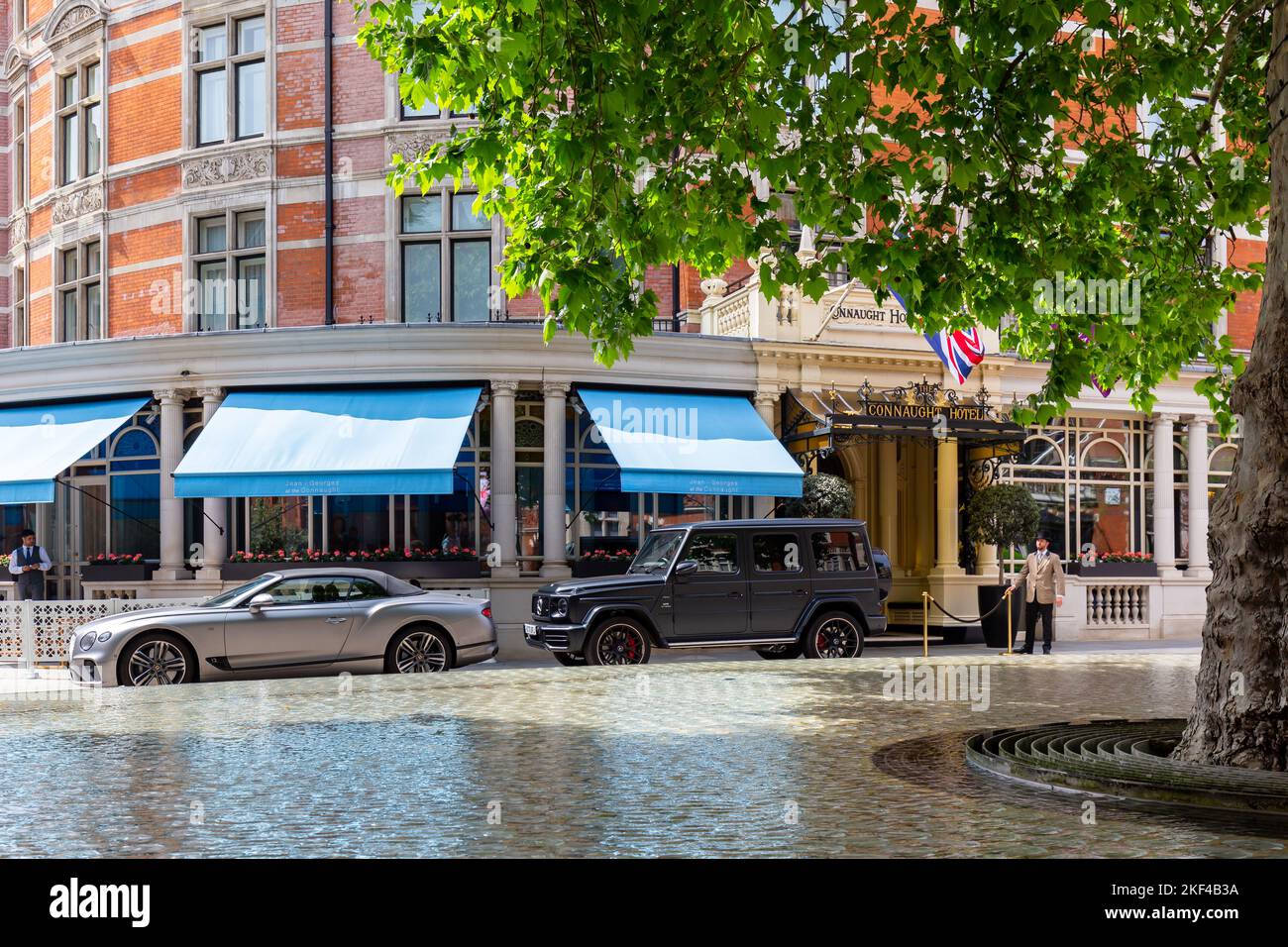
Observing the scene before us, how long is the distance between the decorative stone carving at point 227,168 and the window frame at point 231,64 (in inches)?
10.1

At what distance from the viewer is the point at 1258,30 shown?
1238 centimetres

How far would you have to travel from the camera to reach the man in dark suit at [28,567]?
20.6m

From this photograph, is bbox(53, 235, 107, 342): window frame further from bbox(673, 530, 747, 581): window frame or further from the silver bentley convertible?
bbox(673, 530, 747, 581): window frame

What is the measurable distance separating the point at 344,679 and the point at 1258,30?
1123cm

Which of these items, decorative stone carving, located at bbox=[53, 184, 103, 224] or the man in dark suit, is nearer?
the man in dark suit

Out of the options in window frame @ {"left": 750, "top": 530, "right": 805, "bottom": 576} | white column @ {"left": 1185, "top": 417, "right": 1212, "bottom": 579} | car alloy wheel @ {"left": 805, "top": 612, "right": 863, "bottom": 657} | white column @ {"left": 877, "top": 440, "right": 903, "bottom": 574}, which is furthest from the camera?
white column @ {"left": 1185, "top": 417, "right": 1212, "bottom": 579}

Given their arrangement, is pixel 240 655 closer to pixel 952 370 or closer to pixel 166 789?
pixel 166 789

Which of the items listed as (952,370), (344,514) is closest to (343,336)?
(344,514)

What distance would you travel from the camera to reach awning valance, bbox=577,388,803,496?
20.0 meters

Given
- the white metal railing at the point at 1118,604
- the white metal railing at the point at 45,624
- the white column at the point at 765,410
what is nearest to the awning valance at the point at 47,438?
the white metal railing at the point at 45,624

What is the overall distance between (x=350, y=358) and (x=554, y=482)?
149 inches

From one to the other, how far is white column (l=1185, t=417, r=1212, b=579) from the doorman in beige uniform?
6925 mm

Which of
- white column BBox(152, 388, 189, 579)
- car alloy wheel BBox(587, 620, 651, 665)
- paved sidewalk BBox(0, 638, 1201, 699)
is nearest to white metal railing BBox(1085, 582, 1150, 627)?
paved sidewalk BBox(0, 638, 1201, 699)

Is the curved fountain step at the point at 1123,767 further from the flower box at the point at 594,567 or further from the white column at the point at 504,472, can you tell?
the white column at the point at 504,472
